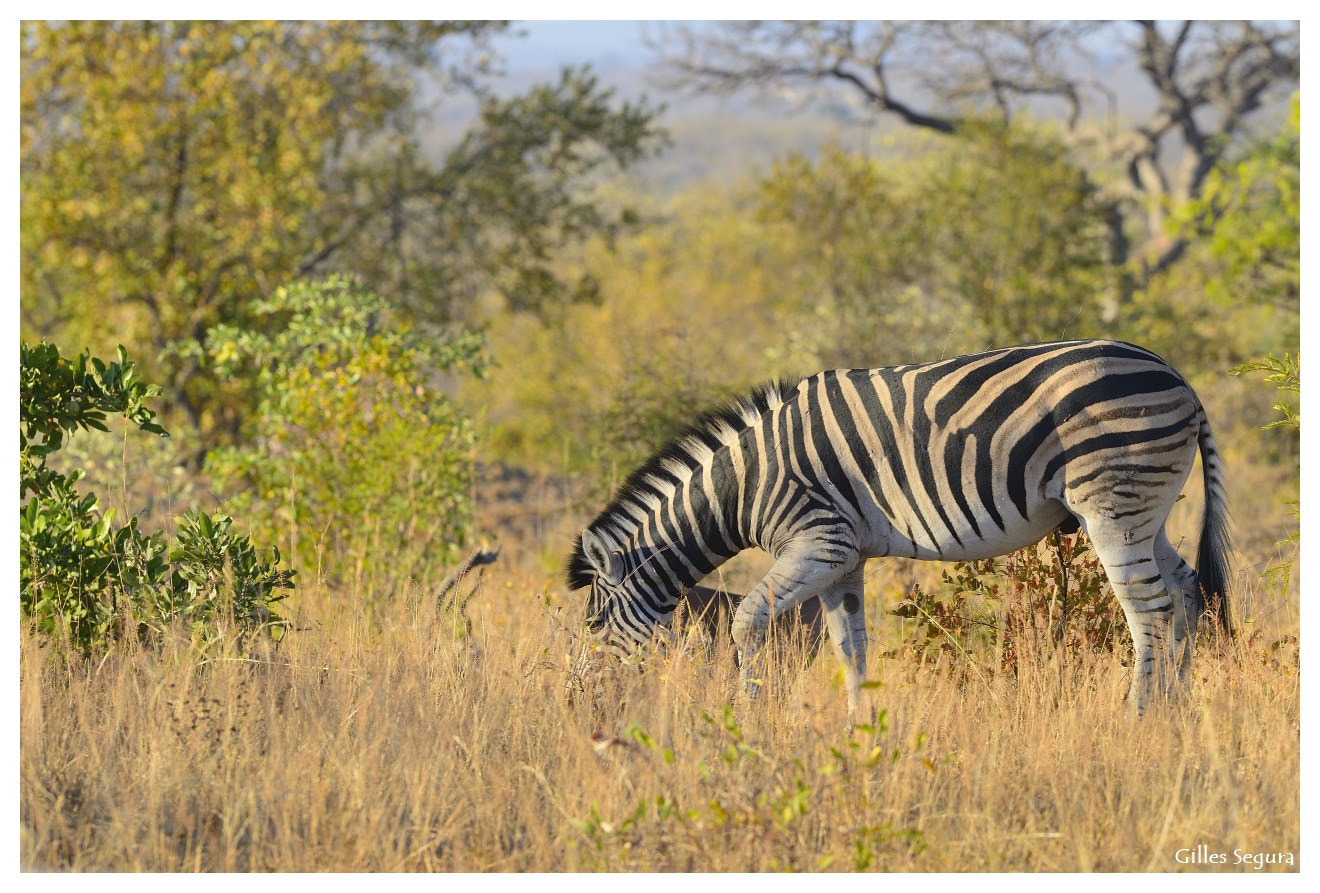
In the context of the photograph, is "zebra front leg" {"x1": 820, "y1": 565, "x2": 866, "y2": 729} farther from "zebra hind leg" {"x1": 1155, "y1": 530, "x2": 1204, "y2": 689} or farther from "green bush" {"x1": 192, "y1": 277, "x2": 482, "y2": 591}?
"green bush" {"x1": 192, "y1": 277, "x2": 482, "y2": 591}

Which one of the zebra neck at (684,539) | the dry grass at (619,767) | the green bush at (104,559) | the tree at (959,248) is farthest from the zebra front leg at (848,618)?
the tree at (959,248)

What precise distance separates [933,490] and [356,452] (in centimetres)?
434

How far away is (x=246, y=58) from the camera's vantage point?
467 inches

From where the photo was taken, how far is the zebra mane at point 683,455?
565cm

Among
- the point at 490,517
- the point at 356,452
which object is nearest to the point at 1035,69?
the point at 490,517

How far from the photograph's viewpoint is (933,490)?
5152mm

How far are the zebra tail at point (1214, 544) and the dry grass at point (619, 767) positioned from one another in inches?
9.7

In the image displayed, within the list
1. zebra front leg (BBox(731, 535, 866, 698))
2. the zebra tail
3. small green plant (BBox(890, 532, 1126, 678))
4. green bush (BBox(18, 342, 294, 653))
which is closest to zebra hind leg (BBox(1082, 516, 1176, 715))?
the zebra tail

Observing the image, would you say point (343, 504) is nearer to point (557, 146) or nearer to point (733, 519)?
point (733, 519)

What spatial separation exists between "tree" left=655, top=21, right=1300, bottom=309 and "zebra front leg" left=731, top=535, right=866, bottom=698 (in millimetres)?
16276

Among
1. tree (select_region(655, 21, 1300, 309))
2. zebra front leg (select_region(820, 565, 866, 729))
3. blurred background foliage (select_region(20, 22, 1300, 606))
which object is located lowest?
zebra front leg (select_region(820, 565, 866, 729))

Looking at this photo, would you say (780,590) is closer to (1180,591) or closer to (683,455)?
(683,455)

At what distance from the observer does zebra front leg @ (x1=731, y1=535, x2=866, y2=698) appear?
16.9 feet

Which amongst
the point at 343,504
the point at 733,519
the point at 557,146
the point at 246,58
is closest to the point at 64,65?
the point at 246,58
